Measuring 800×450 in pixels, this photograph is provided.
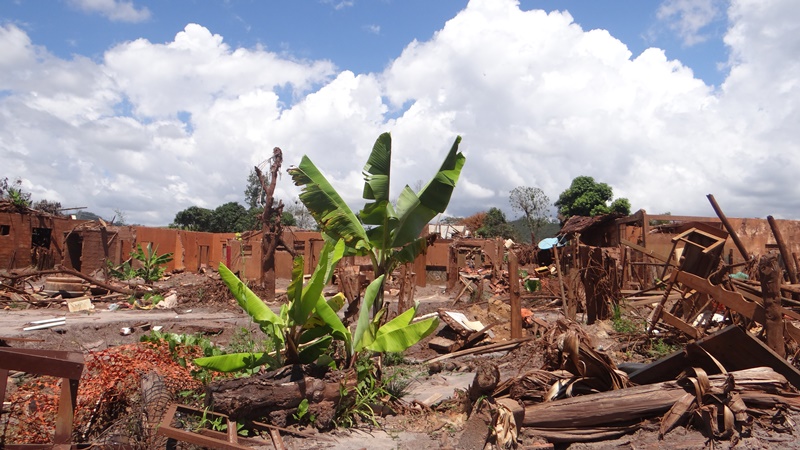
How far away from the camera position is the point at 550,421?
5.62 m

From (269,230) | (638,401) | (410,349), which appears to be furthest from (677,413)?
(269,230)

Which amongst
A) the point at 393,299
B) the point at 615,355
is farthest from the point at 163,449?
the point at 393,299

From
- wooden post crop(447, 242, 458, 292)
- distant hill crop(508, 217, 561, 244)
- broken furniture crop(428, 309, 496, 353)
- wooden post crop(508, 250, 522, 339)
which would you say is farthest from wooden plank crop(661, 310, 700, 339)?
distant hill crop(508, 217, 561, 244)

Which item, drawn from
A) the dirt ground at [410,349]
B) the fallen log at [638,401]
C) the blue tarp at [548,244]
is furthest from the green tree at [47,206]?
the fallen log at [638,401]

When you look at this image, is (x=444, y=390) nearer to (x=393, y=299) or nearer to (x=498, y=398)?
(x=498, y=398)

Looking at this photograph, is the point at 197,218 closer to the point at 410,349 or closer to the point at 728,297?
the point at 410,349

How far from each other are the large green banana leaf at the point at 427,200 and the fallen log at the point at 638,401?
320cm

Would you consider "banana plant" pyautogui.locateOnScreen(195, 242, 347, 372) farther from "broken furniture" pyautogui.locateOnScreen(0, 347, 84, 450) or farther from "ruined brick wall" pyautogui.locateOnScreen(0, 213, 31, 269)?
"ruined brick wall" pyautogui.locateOnScreen(0, 213, 31, 269)

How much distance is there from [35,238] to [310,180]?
2658 centimetres

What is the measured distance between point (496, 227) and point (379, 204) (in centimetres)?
3418

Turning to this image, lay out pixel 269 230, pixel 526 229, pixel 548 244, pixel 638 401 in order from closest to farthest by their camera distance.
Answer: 1. pixel 638 401
2. pixel 269 230
3. pixel 548 244
4. pixel 526 229

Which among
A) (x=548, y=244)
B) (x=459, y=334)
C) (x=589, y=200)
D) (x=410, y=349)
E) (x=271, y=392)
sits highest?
(x=589, y=200)

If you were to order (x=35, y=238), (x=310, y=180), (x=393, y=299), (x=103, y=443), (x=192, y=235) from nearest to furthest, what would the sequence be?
(x=103, y=443) → (x=310, y=180) → (x=393, y=299) → (x=35, y=238) → (x=192, y=235)

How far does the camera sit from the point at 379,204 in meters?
7.91
